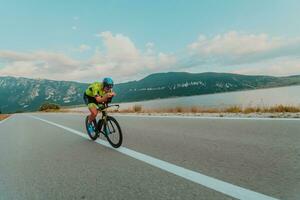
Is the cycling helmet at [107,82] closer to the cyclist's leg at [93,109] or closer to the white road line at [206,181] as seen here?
the cyclist's leg at [93,109]

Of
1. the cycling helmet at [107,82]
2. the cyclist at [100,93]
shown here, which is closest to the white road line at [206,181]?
the cyclist at [100,93]

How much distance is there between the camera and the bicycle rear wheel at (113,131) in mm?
5715

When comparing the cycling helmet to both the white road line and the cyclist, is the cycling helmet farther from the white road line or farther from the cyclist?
the white road line

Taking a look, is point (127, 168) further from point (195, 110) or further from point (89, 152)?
point (195, 110)

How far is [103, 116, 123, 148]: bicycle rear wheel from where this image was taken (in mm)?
5715

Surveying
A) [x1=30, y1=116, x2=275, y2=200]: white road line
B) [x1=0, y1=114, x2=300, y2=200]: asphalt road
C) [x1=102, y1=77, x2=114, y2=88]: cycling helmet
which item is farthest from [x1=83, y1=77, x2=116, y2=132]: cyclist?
[x1=30, y1=116, x2=275, y2=200]: white road line

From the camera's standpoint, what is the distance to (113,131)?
5965 mm

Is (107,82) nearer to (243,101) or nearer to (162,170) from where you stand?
(162,170)

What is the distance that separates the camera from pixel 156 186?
10.0 ft

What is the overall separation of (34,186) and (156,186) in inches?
72.1

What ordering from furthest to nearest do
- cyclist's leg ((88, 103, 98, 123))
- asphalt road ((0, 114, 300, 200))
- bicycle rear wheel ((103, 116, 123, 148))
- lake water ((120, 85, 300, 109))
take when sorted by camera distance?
lake water ((120, 85, 300, 109)) → cyclist's leg ((88, 103, 98, 123)) → bicycle rear wheel ((103, 116, 123, 148)) → asphalt road ((0, 114, 300, 200))

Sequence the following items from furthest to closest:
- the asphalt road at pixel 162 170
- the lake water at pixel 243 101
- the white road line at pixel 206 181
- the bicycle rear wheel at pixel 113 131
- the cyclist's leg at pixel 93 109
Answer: the lake water at pixel 243 101 → the cyclist's leg at pixel 93 109 → the bicycle rear wheel at pixel 113 131 → the asphalt road at pixel 162 170 → the white road line at pixel 206 181

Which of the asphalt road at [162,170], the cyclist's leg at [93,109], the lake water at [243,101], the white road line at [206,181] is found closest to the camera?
the white road line at [206,181]

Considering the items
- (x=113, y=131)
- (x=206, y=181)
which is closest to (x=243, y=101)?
(x=113, y=131)
